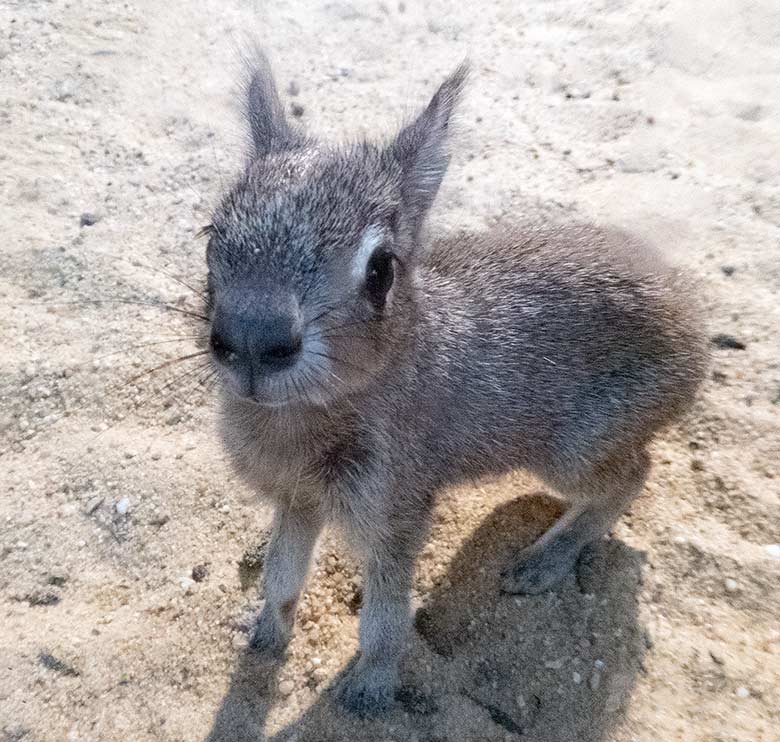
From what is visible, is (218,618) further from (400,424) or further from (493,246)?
(493,246)

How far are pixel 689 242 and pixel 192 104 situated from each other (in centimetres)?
374

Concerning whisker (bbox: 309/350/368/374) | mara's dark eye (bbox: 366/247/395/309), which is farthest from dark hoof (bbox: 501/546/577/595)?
mara's dark eye (bbox: 366/247/395/309)

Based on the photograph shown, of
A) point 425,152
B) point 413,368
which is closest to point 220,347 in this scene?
point 413,368

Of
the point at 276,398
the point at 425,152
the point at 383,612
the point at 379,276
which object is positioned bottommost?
the point at 383,612

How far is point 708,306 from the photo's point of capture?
444 cm

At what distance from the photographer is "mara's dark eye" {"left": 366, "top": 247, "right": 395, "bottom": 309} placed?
252cm

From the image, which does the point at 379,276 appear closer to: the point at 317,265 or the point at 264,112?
the point at 317,265

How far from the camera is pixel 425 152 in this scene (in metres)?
2.98

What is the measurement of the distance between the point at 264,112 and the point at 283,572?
2.02 m

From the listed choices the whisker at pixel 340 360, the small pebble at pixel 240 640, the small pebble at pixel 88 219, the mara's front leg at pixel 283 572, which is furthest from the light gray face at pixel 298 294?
the small pebble at pixel 88 219

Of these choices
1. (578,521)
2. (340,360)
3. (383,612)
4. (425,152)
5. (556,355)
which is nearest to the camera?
(340,360)

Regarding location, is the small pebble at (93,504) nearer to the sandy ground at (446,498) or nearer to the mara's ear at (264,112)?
the sandy ground at (446,498)

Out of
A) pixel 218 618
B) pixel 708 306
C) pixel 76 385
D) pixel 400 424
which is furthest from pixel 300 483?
pixel 708 306

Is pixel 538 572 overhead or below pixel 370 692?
overhead
